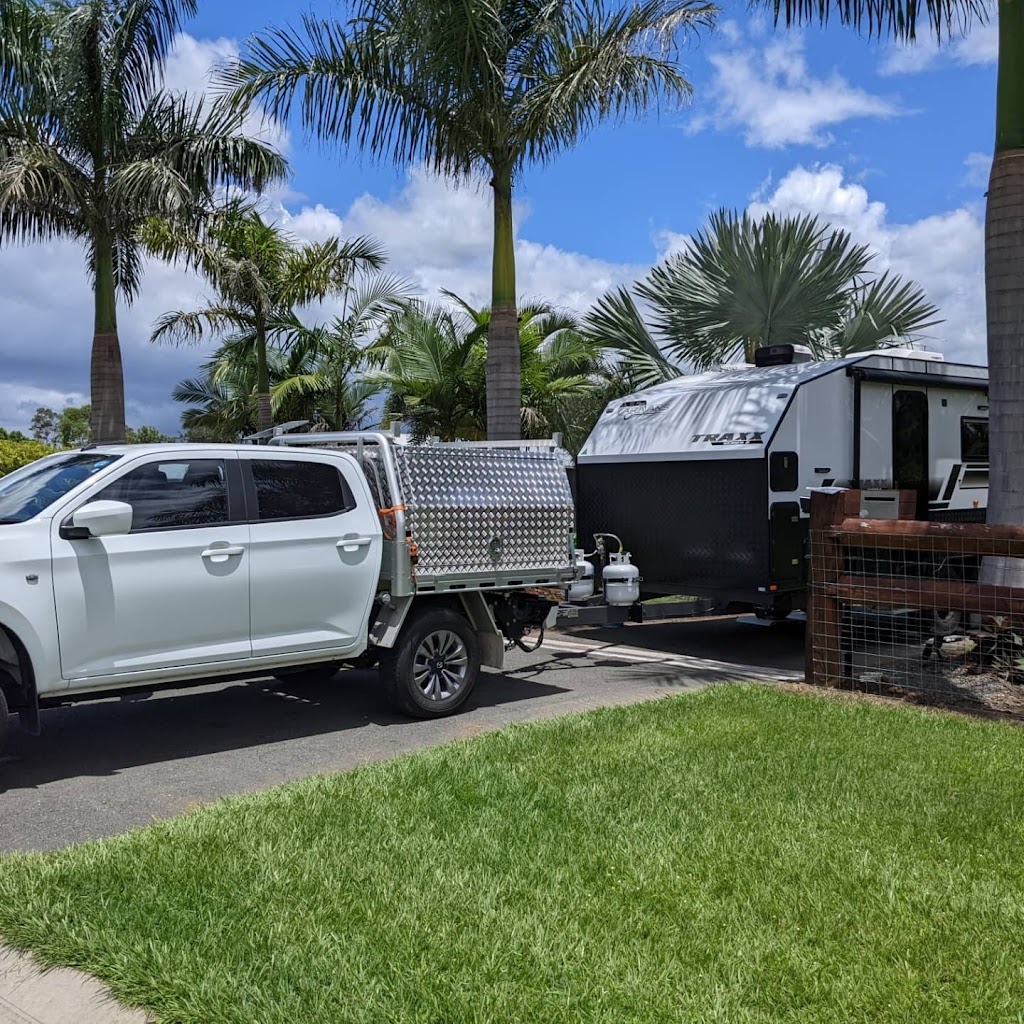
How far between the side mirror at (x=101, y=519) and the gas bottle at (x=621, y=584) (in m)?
4.88

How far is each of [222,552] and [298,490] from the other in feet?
2.57

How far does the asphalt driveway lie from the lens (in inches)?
229

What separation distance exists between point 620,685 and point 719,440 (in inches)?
105

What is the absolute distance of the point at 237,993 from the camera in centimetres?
353

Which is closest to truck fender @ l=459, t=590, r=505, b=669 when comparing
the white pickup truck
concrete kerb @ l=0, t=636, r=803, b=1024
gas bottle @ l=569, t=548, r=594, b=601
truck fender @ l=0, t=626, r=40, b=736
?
the white pickup truck

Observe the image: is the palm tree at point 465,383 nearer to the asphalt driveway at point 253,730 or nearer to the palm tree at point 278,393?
the palm tree at point 278,393

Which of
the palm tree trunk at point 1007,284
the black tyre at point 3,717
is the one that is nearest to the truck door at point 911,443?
the palm tree trunk at point 1007,284

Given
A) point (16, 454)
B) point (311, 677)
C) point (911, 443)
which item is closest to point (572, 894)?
point (311, 677)

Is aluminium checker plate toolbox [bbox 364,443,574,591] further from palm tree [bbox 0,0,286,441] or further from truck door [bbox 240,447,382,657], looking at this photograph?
palm tree [bbox 0,0,286,441]

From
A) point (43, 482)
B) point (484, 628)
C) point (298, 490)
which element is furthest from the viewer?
point (484, 628)

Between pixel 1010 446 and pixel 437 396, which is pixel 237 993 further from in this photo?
pixel 437 396

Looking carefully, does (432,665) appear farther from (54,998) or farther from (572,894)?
(54,998)

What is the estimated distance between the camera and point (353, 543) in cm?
729

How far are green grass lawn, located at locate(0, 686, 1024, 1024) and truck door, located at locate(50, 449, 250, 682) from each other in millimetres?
1296
